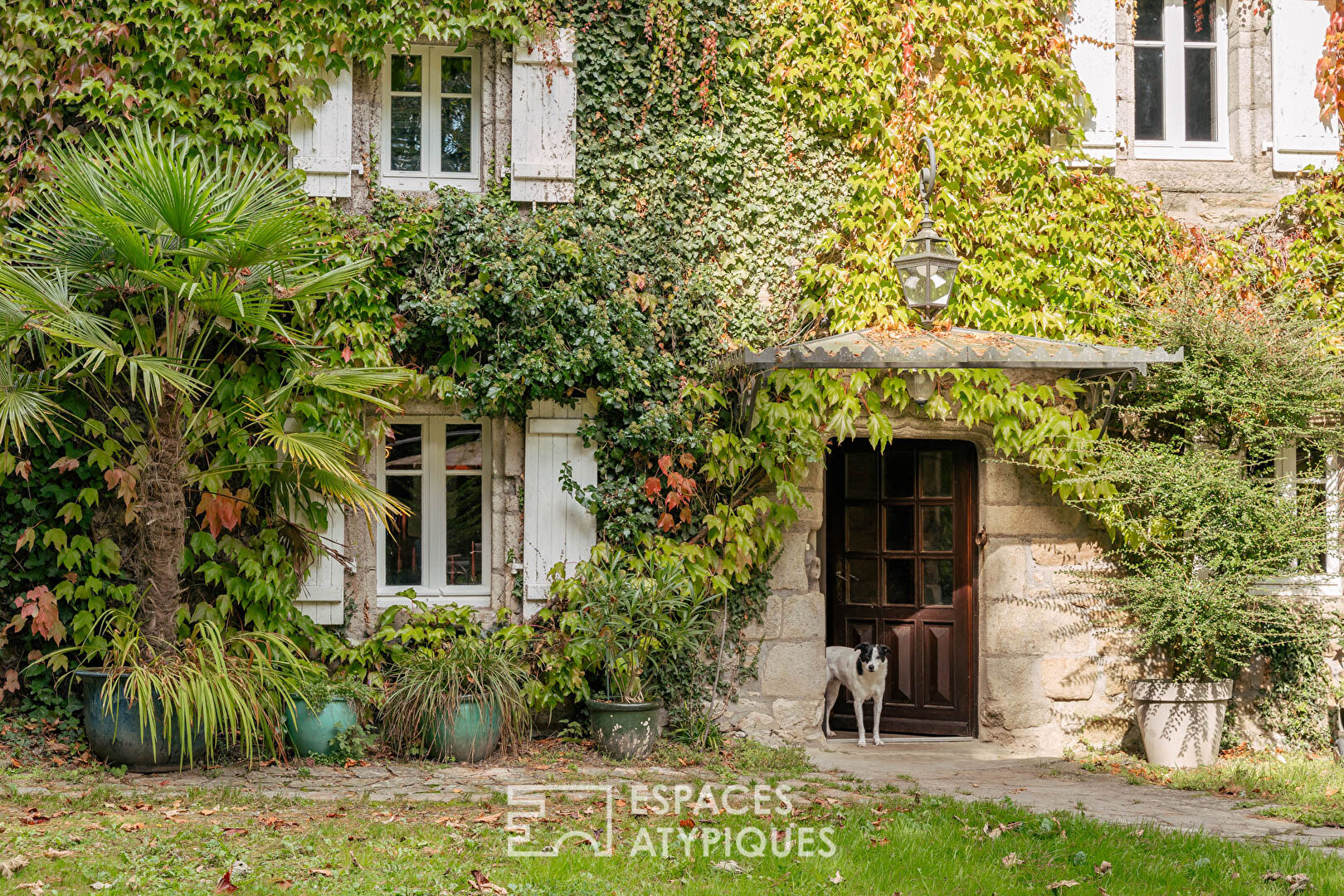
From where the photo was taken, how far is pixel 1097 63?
24.6 feet

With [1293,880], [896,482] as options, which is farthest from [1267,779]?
[896,482]

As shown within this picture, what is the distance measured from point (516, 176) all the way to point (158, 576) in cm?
304

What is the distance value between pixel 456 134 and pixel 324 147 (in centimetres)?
84

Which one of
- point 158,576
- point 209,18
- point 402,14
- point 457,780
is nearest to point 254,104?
point 209,18

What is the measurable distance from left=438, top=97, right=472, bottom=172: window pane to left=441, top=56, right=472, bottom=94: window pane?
0.07 m

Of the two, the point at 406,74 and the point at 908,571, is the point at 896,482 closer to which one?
the point at 908,571

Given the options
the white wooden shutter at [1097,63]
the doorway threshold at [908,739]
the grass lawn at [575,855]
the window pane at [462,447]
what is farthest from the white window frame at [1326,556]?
the window pane at [462,447]

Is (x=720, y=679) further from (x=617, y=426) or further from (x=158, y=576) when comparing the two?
(x=158, y=576)

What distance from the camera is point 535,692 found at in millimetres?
6672

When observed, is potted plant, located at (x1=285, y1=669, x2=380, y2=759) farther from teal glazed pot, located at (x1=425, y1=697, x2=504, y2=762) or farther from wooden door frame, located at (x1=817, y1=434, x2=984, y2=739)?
wooden door frame, located at (x1=817, y1=434, x2=984, y2=739)

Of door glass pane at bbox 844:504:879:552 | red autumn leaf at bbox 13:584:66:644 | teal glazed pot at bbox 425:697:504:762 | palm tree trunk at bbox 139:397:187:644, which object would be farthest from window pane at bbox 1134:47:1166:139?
red autumn leaf at bbox 13:584:66:644

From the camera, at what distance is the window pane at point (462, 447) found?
7.33 m

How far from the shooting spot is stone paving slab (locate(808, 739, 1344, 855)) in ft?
17.5

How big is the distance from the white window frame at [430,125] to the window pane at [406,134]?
3cm
